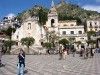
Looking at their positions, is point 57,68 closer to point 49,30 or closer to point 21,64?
point 21,64

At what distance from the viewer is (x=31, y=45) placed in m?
76.1

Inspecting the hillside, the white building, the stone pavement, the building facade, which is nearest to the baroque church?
the white building

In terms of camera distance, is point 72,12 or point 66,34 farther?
point 72,12

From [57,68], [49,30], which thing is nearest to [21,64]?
[57,68]

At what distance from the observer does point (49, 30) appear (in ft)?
310

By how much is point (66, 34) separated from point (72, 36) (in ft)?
7.64

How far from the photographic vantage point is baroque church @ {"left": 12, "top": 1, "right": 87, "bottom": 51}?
8500 cm

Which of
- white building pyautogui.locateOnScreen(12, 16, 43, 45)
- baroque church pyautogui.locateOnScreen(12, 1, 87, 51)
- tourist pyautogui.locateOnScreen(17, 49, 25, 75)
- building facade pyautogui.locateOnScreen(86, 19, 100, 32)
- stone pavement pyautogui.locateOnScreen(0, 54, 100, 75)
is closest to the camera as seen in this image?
tourist pyautogui.locateOnScreen(17, 49, 25, 75)

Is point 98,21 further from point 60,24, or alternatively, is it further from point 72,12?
point 72,12

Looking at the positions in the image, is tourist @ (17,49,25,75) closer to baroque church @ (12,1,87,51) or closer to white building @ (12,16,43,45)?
baroque church @ (12,1,87,51)

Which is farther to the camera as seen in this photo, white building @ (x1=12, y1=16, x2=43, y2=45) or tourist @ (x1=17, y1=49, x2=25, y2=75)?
white building @ (x1=12, y1=16, x2=43, y2=45)

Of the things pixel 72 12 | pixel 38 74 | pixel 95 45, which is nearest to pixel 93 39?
pixel 95 45

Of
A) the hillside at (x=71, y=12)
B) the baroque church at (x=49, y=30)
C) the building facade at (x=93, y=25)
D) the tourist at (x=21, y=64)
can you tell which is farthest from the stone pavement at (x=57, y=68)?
the hillside at (x=71, y=12)

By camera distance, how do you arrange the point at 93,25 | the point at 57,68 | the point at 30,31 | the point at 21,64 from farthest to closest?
1. the point at 93,25
2. the point at 30,31
3. the point at 57,68
4. the point at 21,64
